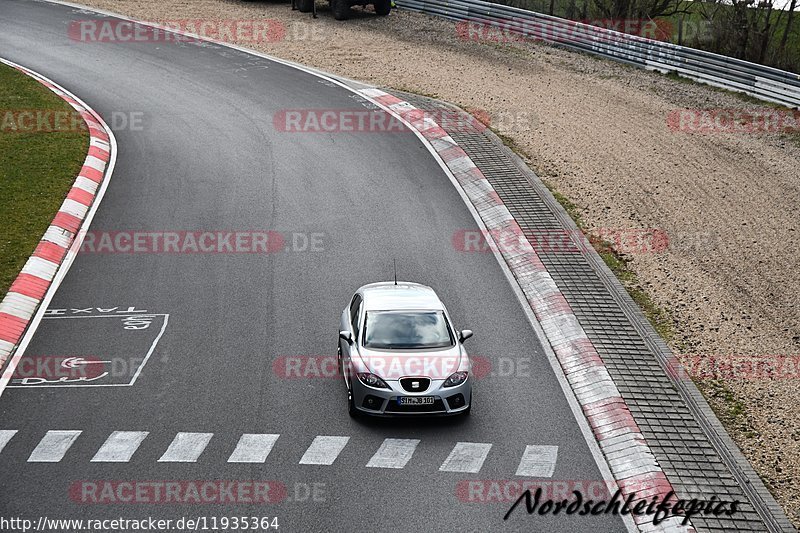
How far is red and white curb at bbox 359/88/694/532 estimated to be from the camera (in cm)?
1100

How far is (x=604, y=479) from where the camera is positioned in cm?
1092

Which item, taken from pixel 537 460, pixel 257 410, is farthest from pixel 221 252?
pixel 537 460

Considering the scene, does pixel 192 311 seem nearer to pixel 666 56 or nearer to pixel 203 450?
pixel 203 450

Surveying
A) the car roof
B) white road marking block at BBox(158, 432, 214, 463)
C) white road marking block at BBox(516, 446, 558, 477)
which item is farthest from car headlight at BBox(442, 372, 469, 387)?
white road marking block at BBox(158, 432, 214, 463)

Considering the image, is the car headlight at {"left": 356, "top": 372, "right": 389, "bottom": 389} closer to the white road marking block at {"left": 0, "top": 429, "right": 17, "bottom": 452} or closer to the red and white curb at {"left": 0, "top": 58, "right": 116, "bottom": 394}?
the white road marking block at {"left": 0, "top": 429, "right": 17, "bottom": 452}

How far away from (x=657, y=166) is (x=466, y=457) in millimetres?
12852

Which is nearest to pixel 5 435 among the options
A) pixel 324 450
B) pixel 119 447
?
pixel 119 447

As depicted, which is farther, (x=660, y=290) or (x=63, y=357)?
(x=660, y=290)

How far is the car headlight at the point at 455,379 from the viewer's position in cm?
1164

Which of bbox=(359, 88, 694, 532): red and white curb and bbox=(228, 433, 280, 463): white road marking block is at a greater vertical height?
bbox=(359, 88, 694, 532): red and white curb

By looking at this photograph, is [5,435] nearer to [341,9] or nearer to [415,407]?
[415,407]

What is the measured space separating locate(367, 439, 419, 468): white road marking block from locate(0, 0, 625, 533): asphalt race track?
28 millimetres

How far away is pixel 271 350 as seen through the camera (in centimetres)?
1347

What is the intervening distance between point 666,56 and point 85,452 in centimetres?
2455
